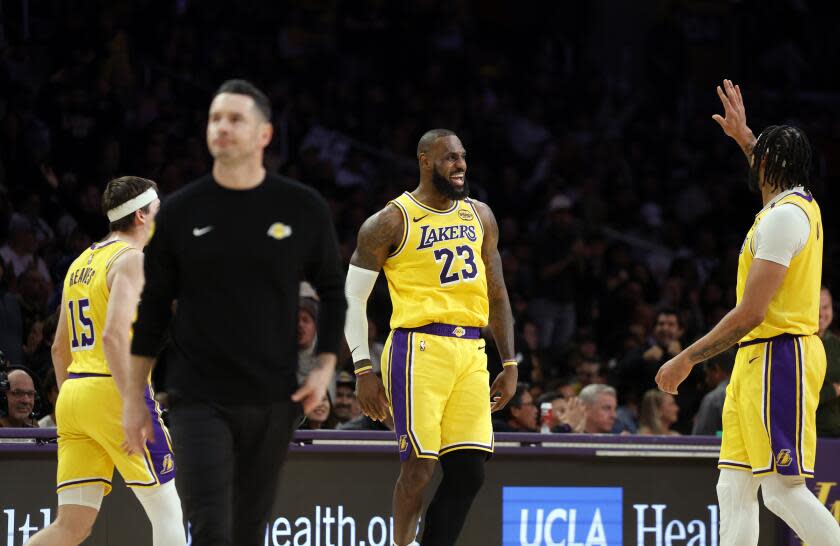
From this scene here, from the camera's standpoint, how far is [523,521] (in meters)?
8.54

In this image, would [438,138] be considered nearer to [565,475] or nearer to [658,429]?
[565,475]

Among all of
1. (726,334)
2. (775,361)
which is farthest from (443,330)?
(775,361)

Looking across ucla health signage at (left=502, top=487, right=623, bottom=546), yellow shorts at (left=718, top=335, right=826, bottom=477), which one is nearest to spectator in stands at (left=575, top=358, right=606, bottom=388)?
ucla health signage at (left=502, top=487, right=623, bottom=546)

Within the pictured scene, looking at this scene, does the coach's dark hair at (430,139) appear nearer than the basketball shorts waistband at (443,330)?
No

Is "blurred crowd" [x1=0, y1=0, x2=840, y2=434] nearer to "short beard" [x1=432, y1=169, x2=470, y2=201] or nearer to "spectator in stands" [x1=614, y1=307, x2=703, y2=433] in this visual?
"spectator in stands" [x1=614, y1=307, x2=703, y2=433]

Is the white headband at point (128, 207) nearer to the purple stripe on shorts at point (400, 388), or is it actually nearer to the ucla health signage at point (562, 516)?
the purple stripe on shorts at point (400, 388)

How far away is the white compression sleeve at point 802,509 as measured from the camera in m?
6.16

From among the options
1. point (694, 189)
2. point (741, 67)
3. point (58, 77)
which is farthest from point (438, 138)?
point (741, 67)

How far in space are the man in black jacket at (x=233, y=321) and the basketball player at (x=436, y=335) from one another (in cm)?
193

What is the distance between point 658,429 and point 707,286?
4993 millimetres

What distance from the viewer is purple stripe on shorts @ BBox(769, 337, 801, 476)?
6.19 m

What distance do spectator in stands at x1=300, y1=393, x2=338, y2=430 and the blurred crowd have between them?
0.10m

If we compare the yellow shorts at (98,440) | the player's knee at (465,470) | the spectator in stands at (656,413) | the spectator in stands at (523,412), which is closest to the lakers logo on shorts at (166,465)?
the yellow shorts at (98,440)

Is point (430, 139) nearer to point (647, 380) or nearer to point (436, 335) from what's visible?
point (436, 335)
